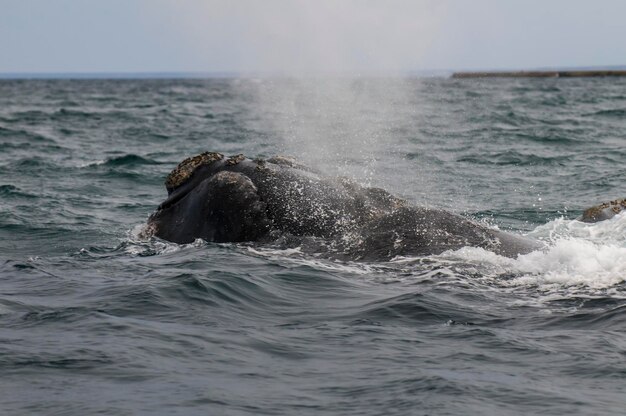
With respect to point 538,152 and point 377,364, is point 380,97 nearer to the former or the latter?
point 538,152

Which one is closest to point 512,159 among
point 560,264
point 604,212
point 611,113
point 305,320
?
point 604,212

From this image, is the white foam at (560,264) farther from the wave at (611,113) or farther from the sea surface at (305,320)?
the wave at (611,113)

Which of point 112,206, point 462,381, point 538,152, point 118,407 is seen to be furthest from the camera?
point 538,152

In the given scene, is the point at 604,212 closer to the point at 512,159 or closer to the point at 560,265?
the point at 560,265

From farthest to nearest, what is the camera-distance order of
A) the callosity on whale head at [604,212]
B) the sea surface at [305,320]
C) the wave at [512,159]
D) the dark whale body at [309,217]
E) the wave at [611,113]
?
the wave at [611,113] < the wave at [512,159] < the callosity on whale head at [604,212] < the dark whale body at [309,217] < the sea surface at [305,320]

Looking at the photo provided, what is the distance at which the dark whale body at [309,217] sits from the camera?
39.6 ft

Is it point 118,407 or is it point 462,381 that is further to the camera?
point 462,381

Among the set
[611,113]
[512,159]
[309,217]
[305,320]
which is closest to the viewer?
[305,320]

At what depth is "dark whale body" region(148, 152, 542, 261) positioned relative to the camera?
1206 centimetres

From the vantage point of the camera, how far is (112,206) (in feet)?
64.5

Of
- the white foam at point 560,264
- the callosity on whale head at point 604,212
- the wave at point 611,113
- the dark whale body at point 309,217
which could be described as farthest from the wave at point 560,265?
the wave at point 611,113

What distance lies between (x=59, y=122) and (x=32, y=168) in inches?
877

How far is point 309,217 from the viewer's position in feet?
41.3

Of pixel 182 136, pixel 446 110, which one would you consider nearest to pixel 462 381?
pixel 182 136
